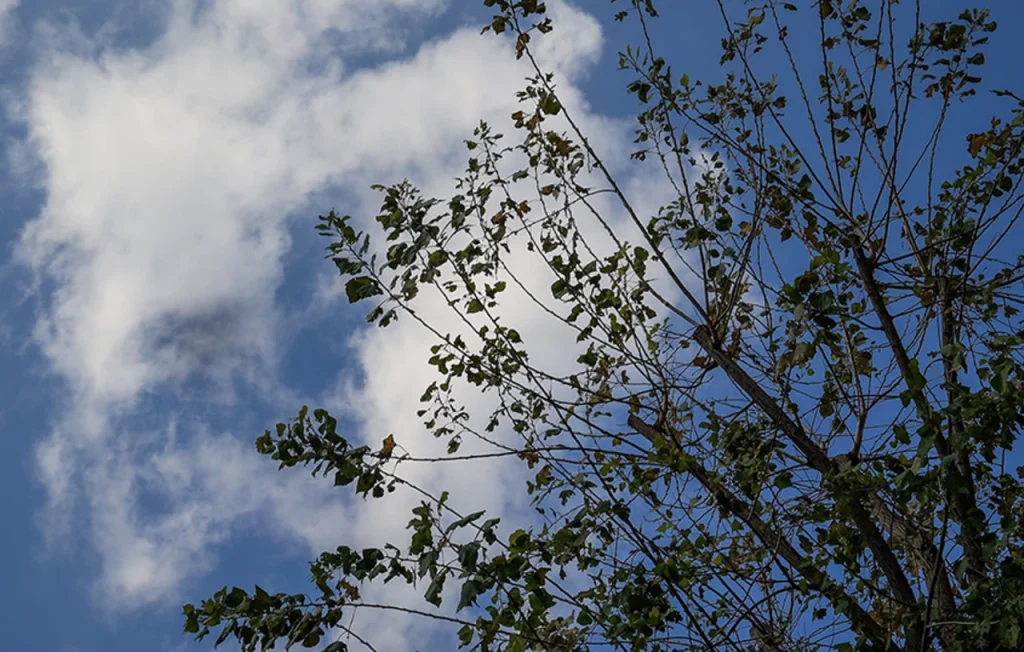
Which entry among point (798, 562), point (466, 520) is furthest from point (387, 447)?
point (798, 562)

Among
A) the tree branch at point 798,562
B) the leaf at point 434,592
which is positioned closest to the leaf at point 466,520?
the leaf at point 434,592

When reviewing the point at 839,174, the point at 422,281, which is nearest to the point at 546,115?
the point at 422,281

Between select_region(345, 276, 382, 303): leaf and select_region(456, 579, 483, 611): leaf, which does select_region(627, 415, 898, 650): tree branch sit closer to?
select_region(456, 579, 483, 611): leaf

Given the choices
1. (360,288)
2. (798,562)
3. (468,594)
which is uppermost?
(360,288)

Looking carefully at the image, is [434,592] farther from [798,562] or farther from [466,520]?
[798,562]

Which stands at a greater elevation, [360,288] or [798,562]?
[360,288]

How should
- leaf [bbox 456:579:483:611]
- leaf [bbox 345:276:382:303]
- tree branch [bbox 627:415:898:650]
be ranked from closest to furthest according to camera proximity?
leaf [bbox 456:579:483:611]
tree branch [bbox 627:415:898:650]
leaf [bbox 345:276:382:303]

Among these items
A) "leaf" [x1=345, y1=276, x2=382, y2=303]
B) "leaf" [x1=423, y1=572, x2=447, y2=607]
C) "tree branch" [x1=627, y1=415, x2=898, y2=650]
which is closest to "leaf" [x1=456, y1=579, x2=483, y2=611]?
"leaf" [x1=423, y1=572, x2=447, y2=607]

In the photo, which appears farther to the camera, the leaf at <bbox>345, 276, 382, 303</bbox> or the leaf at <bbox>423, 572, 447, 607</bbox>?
the leaf at <bbox>345, 276, 382, 303</bbox>

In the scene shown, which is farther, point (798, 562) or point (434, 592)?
point (798, 562)

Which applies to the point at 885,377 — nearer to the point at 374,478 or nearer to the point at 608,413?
the point at 608,413

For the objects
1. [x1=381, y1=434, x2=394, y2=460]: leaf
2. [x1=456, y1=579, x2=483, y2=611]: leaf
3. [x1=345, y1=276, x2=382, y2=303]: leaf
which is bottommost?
[x1=456, y1=579, x2=483, y2=611]: leaf

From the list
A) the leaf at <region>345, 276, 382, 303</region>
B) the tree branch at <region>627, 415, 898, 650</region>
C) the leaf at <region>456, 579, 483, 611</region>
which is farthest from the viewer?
the leaf at <region>345, 276, 382, 303</region>

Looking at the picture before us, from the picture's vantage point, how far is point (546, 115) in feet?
14.5
